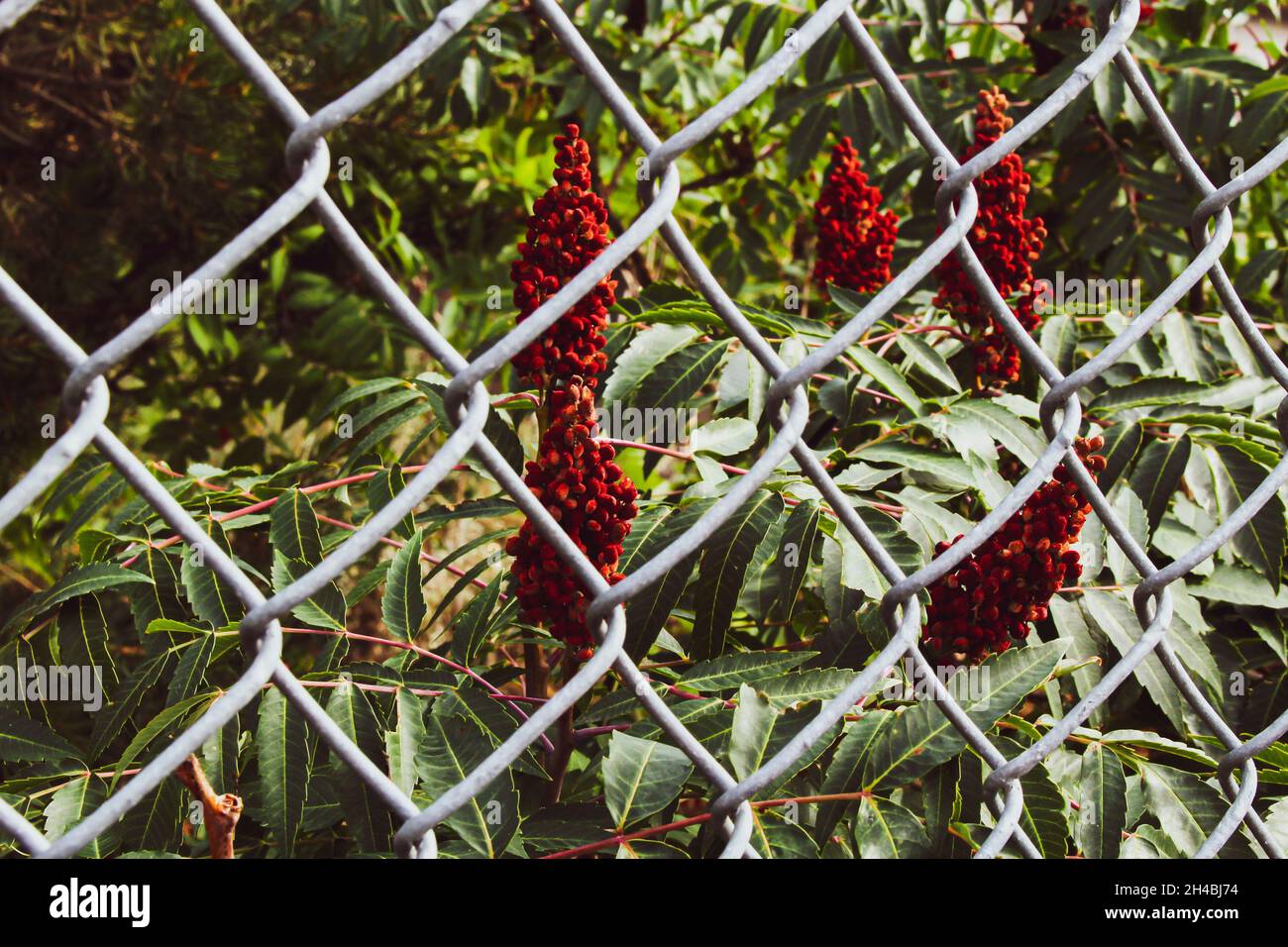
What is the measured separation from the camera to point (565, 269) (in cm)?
116

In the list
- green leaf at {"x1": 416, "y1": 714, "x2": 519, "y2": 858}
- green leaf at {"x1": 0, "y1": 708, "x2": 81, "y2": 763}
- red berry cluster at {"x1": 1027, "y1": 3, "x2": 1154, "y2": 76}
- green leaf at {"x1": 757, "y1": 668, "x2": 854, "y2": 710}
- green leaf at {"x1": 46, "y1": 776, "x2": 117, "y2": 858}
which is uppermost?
red berry cluster at {"x1": 1027, "y1": 3, "x2": 1154, "y2": 76}

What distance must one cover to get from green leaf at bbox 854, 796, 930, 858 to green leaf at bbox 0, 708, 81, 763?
645mm

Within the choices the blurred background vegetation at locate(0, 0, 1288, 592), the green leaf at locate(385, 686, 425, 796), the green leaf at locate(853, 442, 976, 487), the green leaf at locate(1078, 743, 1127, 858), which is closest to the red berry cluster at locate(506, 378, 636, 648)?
the green leaf at locate(385, 686, 425, 796)

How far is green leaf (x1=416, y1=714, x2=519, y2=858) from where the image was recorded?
0.79 meters

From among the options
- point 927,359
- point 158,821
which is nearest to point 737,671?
point 158,821

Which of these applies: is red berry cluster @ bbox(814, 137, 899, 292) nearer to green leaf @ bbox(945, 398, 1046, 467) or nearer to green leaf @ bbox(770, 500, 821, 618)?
green leaf @ bbox(945, 398, 1046, 467)

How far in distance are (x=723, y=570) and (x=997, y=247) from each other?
2.56 ft

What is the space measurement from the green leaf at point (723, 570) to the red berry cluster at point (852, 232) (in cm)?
93

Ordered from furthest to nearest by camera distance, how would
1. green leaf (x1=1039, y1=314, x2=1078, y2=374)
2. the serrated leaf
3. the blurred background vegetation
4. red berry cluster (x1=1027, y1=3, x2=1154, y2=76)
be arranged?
the blurred background vegetation
red berry cluster (x1=1027, y1=3, x2=1154, y2=76)
green leaf (x1=1039, y1=314, x2=1078, y2=374)
the serrated leaf

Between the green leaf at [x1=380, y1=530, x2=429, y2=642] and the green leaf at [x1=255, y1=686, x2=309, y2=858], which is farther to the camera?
the green leaf at [x1=380, y1=530, x2=429, y2=642]

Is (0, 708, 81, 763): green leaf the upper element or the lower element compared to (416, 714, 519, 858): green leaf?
lower

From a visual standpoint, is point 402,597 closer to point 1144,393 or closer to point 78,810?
point 78,810

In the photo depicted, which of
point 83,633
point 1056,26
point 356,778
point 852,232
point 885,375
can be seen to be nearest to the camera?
point 356,778
